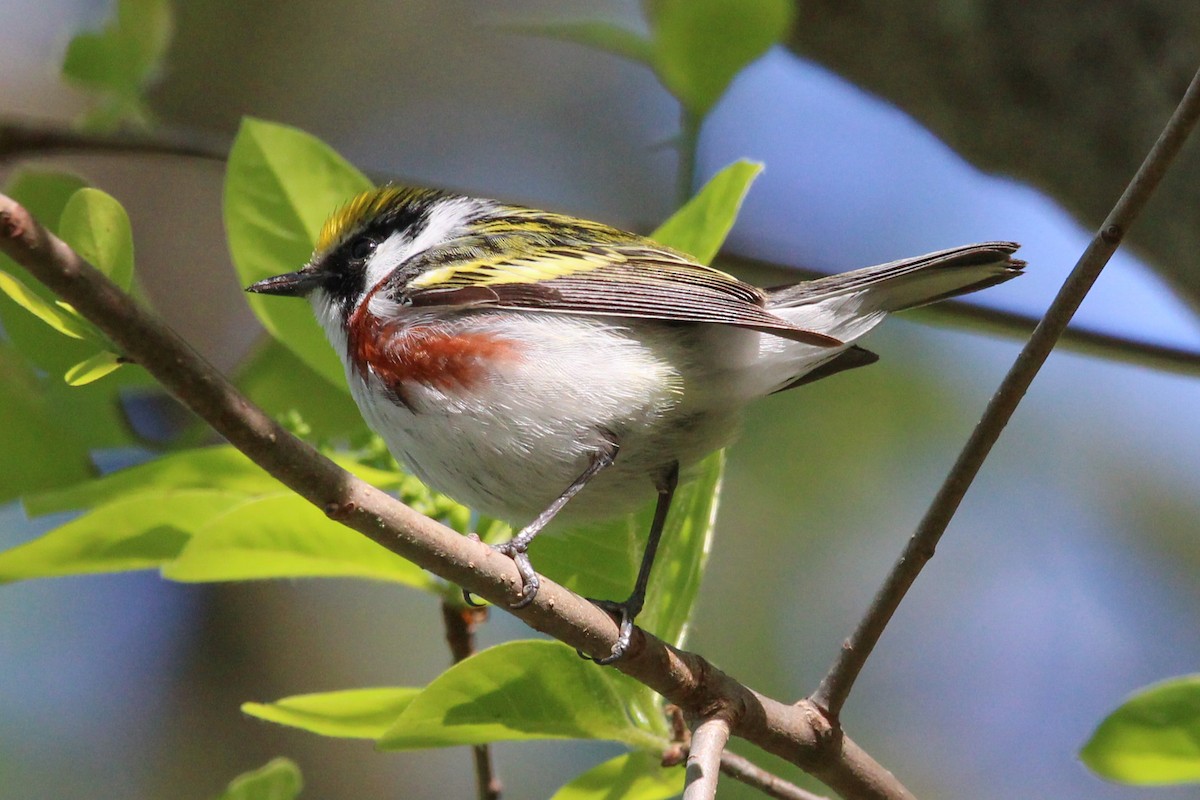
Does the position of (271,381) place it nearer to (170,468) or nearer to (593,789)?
(170,468)

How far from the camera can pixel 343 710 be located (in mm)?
2082

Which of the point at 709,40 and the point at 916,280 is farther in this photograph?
the point at 709,40

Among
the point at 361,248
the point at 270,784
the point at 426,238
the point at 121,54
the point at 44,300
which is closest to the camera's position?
the point at 44,300

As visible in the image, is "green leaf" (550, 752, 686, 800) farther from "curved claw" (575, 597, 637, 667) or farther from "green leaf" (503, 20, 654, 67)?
"green leaf" (503, 20, 654, 67)

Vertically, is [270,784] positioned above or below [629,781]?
below

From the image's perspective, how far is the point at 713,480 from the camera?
2453mm

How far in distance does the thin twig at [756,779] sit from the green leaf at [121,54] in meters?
2.64

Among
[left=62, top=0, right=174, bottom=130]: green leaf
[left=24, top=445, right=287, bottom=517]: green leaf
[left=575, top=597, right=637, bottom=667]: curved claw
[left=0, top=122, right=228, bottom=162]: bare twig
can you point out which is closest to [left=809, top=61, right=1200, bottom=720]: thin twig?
[left=575, top=597, right=637, bottom=667]: curved claw

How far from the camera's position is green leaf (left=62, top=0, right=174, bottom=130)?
136 inches

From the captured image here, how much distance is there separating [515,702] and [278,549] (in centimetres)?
50

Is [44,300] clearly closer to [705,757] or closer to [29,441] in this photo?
[29,441]

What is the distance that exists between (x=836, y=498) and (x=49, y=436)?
194 inches

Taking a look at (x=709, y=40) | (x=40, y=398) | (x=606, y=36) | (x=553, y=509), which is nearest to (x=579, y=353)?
(x=553, y=509)

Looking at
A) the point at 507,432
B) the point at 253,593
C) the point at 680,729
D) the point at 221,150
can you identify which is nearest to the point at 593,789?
the point at 680,729
